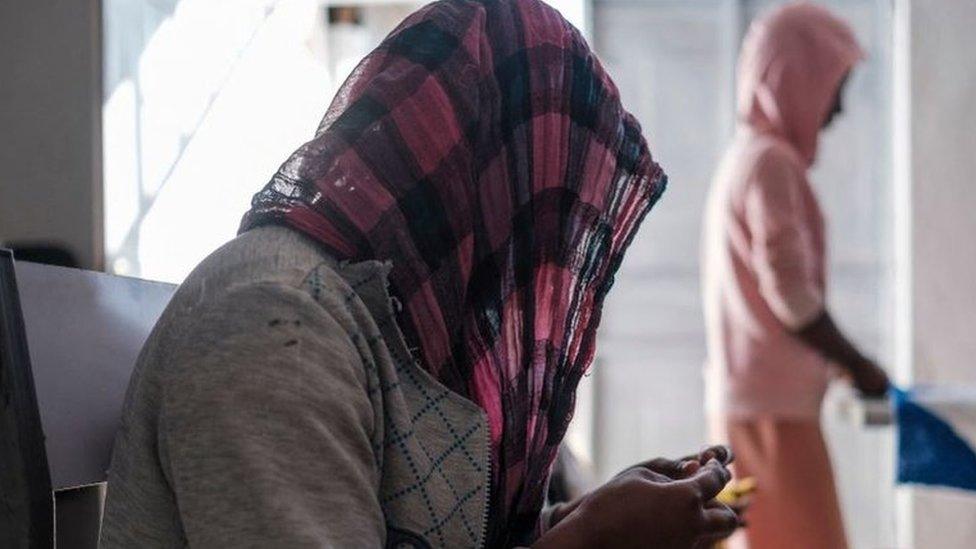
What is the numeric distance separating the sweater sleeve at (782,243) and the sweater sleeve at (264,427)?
212 centimetres

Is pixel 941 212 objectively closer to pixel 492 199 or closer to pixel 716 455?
pixel 716 455

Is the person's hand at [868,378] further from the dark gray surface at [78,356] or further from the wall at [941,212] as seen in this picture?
the dark gray surface at [78,356]

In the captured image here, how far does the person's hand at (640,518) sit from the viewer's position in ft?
3.35

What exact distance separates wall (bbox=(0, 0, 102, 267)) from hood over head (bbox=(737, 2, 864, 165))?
2.09 meters

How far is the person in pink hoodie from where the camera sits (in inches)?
115

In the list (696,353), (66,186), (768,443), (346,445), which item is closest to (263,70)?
(768,443)

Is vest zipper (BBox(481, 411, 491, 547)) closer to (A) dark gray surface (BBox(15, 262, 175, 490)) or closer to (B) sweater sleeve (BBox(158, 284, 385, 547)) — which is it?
(B) sweater sleeve (BBox(158, 284, 385, 547))

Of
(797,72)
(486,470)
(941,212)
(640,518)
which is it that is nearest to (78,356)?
(486,470)

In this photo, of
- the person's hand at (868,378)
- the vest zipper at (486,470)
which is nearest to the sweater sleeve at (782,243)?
the person's hand at (868,378)

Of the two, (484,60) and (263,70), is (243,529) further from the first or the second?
(263,70)

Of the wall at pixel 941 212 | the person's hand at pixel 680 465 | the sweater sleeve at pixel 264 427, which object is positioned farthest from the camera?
the wall at pixel 941 212

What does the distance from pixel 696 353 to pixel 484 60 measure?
4497mm

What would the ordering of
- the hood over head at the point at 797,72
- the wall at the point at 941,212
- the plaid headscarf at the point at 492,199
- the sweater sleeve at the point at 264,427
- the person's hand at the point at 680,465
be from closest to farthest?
the sweater sleeve at the point at 264,427 → the plaid headscarf at the point at 492,199 → the person's hand at the point at 680,465 → the hood over head at the point at 797,72 → the wall at the point at 941,212

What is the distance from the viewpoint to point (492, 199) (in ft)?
3.54
